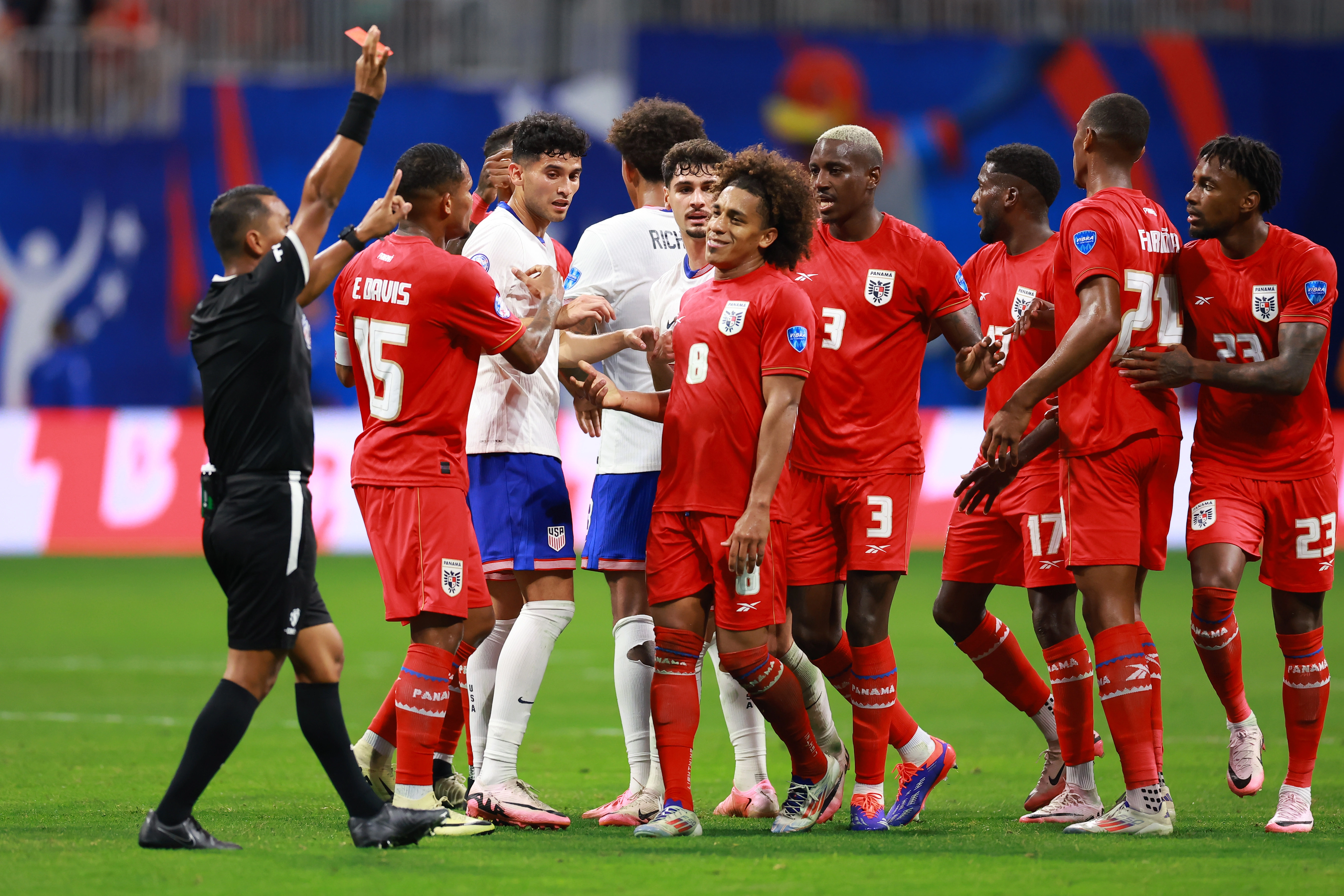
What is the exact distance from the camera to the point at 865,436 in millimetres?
6641

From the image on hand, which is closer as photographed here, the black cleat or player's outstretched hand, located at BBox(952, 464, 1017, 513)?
the black cleat

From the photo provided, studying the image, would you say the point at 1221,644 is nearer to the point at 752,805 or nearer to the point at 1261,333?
the point at 1261,333

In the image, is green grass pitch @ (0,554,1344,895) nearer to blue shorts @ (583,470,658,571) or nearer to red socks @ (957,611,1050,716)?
red socks @ (957,611,1050,716)

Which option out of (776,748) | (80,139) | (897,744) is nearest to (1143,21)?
(80,139)

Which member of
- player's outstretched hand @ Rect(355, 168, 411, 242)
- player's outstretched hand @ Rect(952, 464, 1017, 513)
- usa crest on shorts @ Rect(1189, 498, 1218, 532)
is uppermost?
player's outstretched hand @ Rect(355, 168, 411, 242)

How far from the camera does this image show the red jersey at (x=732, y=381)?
612cm

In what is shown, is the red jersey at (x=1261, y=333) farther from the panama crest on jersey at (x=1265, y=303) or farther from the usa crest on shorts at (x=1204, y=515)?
the usa crest on shorts at (x=1204, y=515)

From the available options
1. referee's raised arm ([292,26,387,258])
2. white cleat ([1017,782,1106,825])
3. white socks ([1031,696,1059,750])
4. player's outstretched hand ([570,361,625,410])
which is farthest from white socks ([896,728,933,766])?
referee's raised arm ([292,26,387,258])

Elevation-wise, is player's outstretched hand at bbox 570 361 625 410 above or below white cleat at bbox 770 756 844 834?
above

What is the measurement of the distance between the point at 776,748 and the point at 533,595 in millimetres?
2730

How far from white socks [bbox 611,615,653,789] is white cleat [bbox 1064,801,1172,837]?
177 cm

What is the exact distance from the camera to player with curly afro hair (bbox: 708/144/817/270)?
6262 millimetres

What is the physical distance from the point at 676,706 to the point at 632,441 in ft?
4.20

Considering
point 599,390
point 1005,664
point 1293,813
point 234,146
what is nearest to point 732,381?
point 599,390
